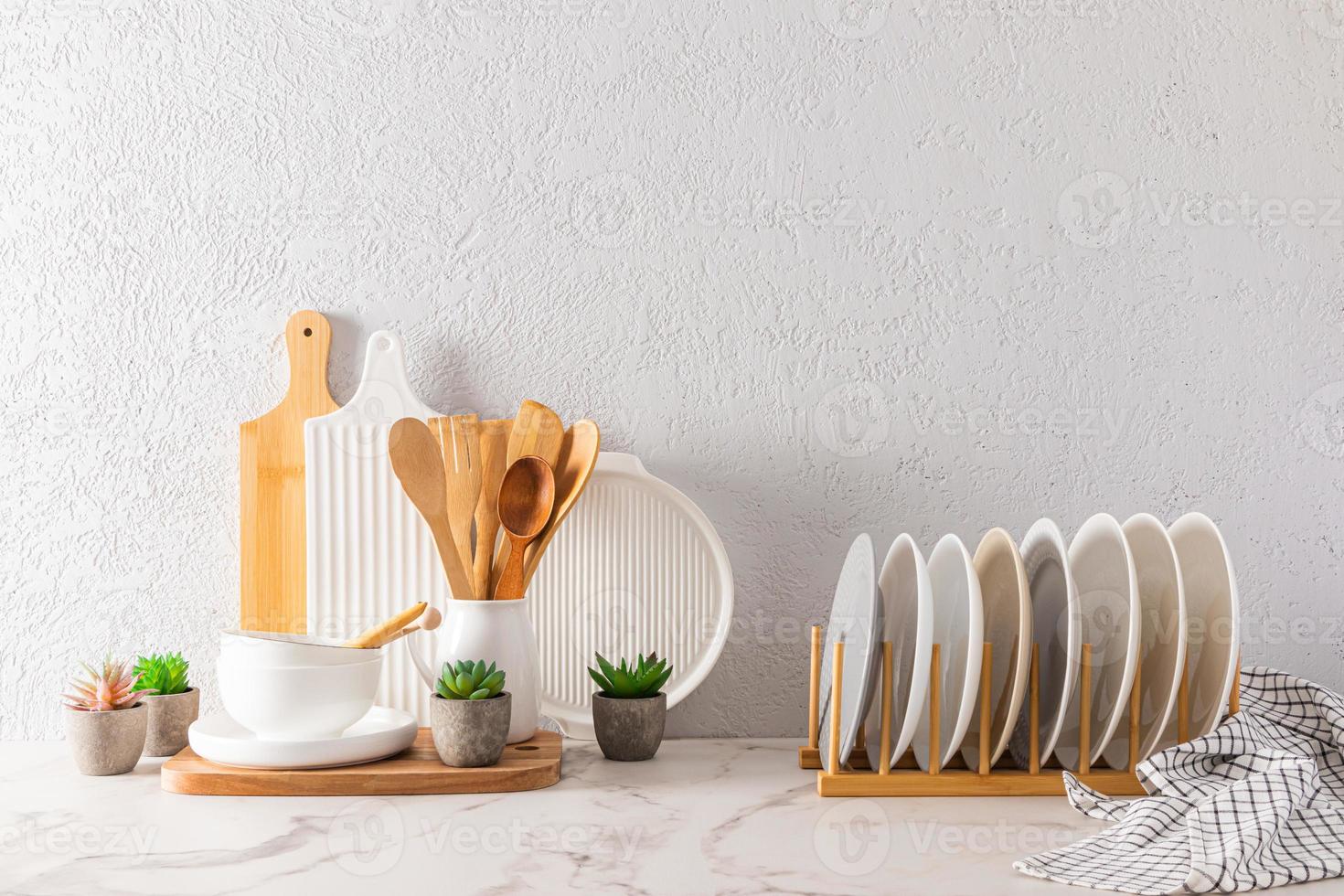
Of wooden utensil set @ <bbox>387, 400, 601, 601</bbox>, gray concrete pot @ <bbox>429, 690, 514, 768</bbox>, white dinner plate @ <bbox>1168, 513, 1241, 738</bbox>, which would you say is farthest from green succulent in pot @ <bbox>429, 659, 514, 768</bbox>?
white dinner plate @ <bbox>1168, 513, 1241, 738</bbox>

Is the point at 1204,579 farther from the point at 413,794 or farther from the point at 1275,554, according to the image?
the point at 413,794

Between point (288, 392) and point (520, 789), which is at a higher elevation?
point (288, 392)

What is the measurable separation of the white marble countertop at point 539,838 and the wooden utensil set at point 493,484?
0.70 feet

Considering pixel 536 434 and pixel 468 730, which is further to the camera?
pixel 536 434

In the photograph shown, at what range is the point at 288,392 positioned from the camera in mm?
1089

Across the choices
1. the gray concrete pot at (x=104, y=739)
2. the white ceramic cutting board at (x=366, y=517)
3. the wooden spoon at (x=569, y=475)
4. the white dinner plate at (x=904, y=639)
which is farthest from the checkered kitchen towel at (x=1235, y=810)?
the gray concrete pot at (x=104, y=739)

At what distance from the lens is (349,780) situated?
0.89m

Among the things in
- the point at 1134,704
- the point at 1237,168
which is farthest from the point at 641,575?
the point at 1237,168

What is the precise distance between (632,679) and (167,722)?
46 cm

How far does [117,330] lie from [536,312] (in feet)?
1.47

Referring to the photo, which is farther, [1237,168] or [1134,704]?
[1237,168]

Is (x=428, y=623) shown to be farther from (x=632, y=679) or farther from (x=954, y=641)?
(x=954, y=641)

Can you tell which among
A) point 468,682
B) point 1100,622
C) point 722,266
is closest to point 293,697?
point 468,682

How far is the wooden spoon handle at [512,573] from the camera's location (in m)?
1.01
